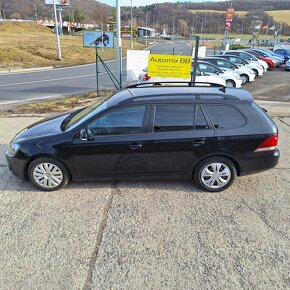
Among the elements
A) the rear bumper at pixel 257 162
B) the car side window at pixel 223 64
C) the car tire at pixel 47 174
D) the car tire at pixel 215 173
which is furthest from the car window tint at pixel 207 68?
the car tire at pixel 47 174

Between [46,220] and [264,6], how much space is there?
428 feet

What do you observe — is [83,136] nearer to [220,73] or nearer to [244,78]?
[220,73]

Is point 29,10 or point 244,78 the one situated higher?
point 29,10

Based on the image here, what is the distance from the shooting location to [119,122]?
379 cm

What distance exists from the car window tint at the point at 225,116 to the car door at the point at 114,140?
3.13 feet

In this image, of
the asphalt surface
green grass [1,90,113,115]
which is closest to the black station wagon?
the asphalt surface

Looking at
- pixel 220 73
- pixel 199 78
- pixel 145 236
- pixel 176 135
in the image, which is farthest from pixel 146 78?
pixel 145 236

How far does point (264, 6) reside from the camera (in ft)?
358

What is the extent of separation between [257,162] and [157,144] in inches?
60.0

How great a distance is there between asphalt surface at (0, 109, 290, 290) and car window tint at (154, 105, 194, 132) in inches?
37.3

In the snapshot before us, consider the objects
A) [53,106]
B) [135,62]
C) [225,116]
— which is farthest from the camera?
[135,62]

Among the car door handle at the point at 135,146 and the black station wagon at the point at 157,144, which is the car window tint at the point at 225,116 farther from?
the car door handle at the point at 135,146

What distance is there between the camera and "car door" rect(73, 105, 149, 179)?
147 inches

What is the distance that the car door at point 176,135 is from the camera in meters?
3.76
